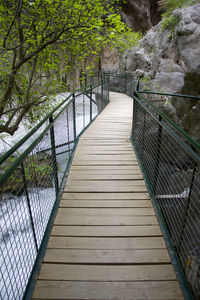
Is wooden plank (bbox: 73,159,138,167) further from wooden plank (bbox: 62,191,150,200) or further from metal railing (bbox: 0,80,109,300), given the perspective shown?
wooden plank (bbox: 62,191,150,200)

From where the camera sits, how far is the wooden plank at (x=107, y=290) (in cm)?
155

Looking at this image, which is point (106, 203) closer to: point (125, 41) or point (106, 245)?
point (106, 245)

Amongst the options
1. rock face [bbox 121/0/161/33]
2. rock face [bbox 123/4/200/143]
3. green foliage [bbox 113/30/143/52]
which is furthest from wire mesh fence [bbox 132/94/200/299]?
rock face [bbox 121/0/161/33]

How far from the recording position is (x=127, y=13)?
2061cm

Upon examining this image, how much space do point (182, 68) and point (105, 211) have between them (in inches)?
360

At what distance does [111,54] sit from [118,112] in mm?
15785

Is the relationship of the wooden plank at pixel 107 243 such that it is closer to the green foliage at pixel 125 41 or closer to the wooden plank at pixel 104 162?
the wooden plank at pixel 104 162

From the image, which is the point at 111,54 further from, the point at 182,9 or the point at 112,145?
the point at 112,145

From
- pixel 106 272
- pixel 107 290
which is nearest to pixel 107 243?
pixel 106 272

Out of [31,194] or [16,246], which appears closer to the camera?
[16,246]

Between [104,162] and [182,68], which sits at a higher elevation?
[182,68]

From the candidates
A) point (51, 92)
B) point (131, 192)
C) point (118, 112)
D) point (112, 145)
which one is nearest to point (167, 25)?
point (118, 112)

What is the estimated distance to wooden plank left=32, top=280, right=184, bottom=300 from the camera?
1.55 m

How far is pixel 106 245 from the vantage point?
79.1 inches
